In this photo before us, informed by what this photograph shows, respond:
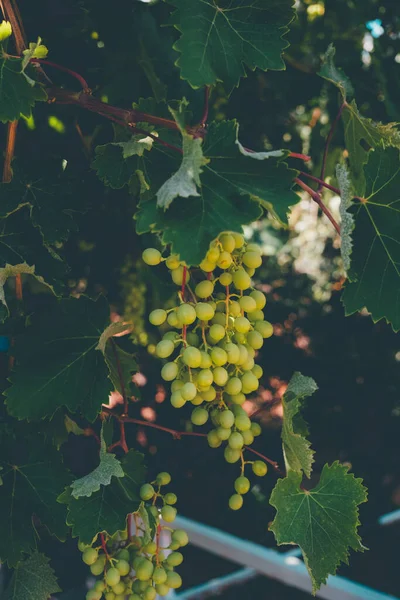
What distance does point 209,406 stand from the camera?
1.06 metres

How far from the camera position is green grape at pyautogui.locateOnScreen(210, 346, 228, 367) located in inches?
37.1

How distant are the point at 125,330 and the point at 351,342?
6.81 ft

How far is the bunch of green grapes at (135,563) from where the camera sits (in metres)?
1.06

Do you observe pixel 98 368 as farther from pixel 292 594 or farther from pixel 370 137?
pixel 292 594

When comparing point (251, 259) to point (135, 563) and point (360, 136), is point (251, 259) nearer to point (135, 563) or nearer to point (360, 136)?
point (360, 136)

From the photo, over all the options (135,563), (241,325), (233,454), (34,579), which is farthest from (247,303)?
(34,579)

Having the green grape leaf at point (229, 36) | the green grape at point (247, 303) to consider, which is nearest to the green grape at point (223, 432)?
the green grape at point (247, 303)

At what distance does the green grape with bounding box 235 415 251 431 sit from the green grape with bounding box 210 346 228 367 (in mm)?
129

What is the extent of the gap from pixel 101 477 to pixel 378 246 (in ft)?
1.83

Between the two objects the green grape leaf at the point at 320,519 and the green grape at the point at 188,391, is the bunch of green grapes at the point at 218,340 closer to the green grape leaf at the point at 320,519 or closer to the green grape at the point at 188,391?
the green grape at the point at 188,391

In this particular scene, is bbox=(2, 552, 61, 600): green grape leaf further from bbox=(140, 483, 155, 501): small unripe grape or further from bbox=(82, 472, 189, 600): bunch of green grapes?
bbox=(140, 483, 155, 501): small unripe grape

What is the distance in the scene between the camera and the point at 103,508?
0.97 meters

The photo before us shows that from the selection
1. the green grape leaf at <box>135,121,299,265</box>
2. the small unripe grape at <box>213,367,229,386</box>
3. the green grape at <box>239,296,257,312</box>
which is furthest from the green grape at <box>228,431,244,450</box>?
the green grape leaf at <box>135,121,299,265</box>

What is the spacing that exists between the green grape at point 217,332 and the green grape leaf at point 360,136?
1.17ft
